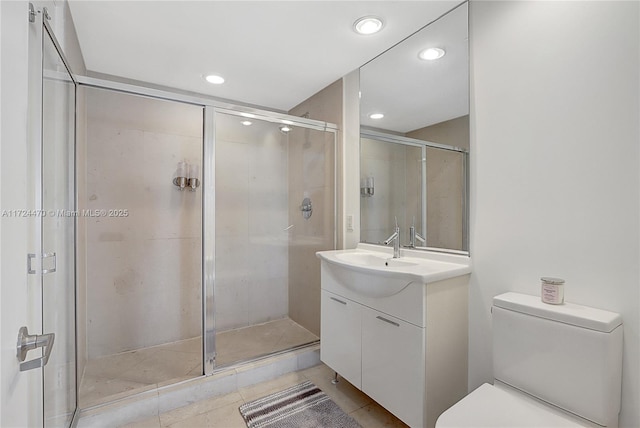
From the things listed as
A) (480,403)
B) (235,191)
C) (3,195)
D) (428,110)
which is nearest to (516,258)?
(480,403)

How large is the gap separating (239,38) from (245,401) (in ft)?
7.47

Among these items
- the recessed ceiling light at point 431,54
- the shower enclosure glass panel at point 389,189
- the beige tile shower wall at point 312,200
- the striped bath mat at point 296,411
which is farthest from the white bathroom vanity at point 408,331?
the recessed ceiling light at point 431,54

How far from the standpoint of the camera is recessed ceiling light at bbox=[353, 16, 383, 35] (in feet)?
5.57

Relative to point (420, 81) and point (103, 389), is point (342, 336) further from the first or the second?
point (420, 81)

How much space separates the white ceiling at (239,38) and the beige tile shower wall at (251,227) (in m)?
0.48

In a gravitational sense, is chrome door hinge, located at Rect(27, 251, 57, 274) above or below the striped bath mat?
above

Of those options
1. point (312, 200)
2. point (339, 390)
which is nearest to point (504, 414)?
point (339, 390)

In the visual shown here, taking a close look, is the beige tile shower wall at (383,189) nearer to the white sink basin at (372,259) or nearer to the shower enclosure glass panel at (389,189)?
the shower enclosure glass panel at (389,189)

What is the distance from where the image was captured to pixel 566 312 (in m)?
1.10

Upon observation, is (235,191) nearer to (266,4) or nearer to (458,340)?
(266,4)

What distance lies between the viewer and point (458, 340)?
1.52m

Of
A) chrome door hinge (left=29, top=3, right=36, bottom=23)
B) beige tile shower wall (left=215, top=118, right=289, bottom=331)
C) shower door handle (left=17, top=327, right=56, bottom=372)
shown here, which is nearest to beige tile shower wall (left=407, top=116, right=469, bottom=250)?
beige tile shower wall (left=215, top=118, right=289, bottom=331)

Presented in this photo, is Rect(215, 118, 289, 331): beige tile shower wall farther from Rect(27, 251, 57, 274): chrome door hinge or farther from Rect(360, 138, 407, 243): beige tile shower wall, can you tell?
Rect(27, 251, 57, 274): chrome door hinge

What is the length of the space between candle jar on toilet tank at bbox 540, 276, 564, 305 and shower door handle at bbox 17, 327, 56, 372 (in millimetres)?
1593
